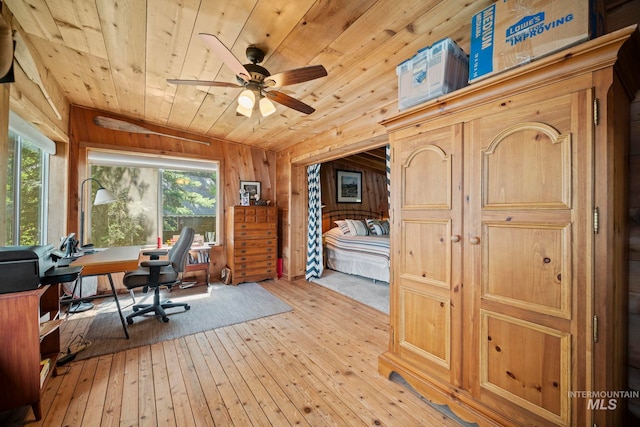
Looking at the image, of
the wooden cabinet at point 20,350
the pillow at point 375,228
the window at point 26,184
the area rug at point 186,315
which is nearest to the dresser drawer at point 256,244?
the area rug at point 186,315

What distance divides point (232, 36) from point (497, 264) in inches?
87.8

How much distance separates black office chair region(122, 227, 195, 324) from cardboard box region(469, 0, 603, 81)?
10.1 feet

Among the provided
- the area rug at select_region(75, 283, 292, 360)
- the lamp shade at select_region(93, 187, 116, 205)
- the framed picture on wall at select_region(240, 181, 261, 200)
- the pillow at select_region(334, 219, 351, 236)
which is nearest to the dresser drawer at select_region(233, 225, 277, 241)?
the framed picture on wall at select_region(240, 181, 261, 200)

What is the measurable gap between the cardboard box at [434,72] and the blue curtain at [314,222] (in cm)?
294

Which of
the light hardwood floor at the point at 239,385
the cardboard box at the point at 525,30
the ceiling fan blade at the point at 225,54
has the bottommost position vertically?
the light hardwood floor at the point at 239,385

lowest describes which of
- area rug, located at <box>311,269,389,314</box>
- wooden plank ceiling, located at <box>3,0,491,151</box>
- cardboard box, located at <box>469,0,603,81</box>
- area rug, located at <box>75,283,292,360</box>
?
area rug, located at <box>75,283,292,360</box>

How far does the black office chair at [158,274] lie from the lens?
2.64 meters

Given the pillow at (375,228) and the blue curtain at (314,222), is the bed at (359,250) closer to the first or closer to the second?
the pillow at (375,228)

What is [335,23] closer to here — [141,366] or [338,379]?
[338,379]

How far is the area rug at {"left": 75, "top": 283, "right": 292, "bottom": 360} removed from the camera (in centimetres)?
237

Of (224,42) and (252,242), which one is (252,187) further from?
(224,42)

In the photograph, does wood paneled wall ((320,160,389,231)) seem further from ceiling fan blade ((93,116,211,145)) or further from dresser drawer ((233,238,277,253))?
ceiling fan blade ((93,116,211,145))

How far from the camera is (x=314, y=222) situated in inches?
182

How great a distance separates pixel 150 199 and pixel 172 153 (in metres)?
0.82
